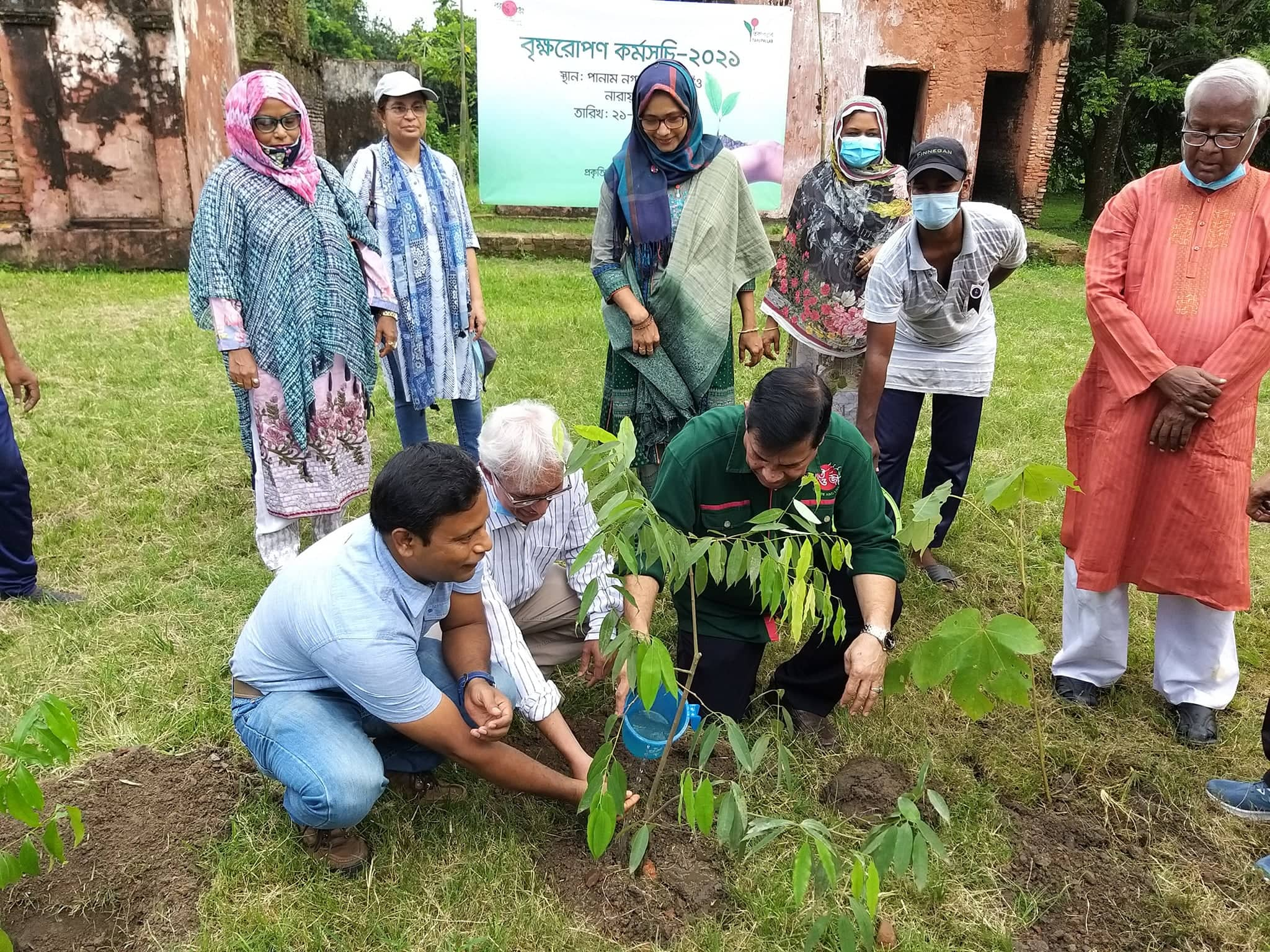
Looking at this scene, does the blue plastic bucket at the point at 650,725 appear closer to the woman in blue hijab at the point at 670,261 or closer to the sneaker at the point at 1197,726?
the woman in blue hijab at the point at 670,261

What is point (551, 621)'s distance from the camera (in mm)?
2770

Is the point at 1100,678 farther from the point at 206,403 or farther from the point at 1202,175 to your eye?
the point at 206,403

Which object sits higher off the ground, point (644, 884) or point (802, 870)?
point (802, 870)

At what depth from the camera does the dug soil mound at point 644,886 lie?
2021mm

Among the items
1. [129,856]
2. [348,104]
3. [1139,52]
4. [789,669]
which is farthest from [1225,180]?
[348,104]

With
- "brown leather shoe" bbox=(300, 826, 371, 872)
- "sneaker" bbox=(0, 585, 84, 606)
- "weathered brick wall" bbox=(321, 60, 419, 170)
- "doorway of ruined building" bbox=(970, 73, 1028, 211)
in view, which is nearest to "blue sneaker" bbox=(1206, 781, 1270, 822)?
"brown leather shoe" bbox=(300, 826, 371, 872)

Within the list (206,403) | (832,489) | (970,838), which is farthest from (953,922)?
(206,403)

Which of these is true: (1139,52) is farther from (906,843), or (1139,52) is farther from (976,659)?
(906,843)

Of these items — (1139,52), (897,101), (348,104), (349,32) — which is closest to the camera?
(1139,52)

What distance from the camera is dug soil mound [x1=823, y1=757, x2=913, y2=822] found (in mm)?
2379

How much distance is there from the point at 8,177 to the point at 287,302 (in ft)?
25.5

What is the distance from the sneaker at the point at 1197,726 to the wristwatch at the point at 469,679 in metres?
2.00

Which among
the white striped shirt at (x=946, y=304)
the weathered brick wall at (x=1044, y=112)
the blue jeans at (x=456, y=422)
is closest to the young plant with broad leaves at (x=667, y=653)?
the white striped shirt at (x=946, y=304)

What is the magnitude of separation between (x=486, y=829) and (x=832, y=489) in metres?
1.22
